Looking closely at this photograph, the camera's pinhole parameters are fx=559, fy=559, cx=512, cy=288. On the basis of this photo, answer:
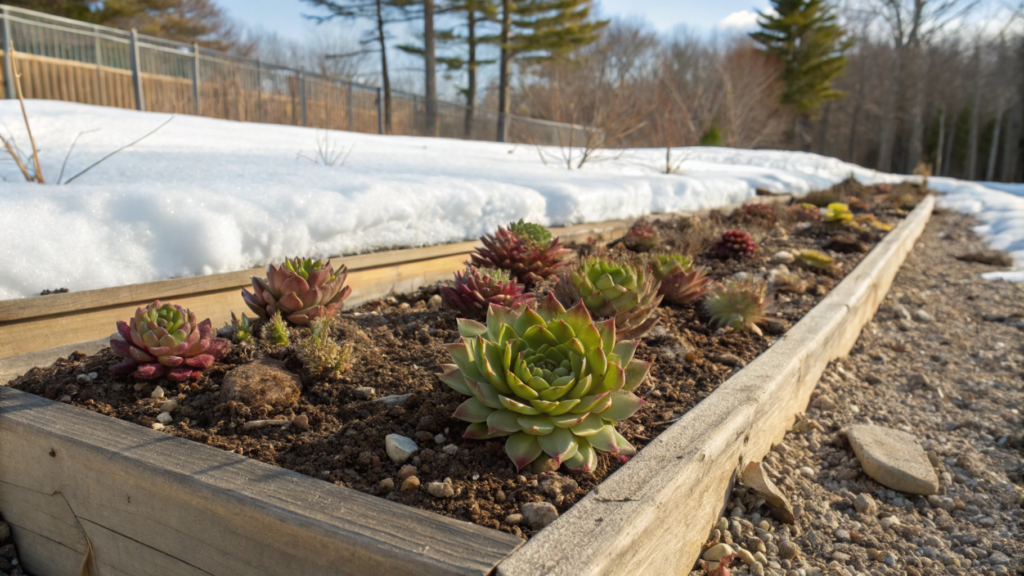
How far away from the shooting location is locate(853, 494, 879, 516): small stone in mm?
1640

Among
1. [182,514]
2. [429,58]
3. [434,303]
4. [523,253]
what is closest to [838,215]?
[523,253]

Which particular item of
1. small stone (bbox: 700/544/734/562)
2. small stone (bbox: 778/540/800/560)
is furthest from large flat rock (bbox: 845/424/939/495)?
small stone (bbox: 700/544/734/562)

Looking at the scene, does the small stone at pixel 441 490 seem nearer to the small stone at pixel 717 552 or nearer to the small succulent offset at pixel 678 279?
the small stone at pixel 717 552

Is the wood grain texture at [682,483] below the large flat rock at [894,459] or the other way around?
the other way around

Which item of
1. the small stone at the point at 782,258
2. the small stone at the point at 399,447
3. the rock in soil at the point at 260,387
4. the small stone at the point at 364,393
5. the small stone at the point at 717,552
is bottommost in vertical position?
the small stone at the point at 717,552

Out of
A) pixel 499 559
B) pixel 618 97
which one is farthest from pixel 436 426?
pixel 618 97

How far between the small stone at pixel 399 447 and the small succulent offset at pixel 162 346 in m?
0.62

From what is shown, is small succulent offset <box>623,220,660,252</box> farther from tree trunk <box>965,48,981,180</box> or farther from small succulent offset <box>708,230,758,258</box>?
tree trunk <box>965,48,981,180</box>

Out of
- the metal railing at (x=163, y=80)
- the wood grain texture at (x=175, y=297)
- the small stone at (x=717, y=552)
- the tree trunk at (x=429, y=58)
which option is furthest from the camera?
the tree trunk at (x=429, y=58)

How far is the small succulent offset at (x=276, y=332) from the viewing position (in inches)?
66.3

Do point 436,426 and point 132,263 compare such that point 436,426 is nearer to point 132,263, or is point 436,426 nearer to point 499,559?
point 499,559

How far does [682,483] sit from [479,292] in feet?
3.18

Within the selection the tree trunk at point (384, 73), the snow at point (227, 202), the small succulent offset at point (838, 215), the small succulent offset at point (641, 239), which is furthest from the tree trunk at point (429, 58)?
the small succulent offset at point (641, 239)

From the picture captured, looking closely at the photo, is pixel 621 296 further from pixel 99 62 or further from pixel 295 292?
pixel 99 62
